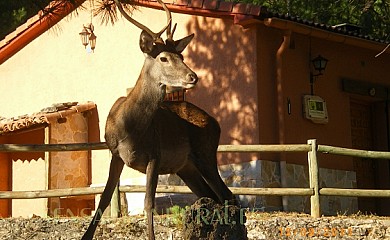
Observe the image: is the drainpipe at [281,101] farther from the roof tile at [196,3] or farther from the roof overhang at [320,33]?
the roof tile at [196,3]

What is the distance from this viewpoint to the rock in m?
6.84

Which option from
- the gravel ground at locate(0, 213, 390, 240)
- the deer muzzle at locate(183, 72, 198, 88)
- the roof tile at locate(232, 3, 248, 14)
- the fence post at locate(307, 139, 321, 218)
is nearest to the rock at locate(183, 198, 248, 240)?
the deer muzzle at locate(183, 72, 198, 88)

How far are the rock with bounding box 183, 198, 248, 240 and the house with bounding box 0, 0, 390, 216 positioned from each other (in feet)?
22.5

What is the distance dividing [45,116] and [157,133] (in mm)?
8493

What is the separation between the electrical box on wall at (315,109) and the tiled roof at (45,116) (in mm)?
4512

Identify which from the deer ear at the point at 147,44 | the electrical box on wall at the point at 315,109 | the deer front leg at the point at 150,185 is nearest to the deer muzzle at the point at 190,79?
the deer ear at the point at 147,44

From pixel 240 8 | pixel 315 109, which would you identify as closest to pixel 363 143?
pixel 315 109

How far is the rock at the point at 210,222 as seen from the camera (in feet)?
22.4

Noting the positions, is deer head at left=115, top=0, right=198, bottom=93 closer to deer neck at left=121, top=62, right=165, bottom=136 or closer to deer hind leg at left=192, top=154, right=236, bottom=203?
deer neck at left=121, top=62, right=165, bottom=136

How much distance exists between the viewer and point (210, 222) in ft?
22.6

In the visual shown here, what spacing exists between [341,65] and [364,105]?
1.38 meters

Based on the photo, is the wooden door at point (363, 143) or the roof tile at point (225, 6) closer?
the roof tile at point (225, 6)

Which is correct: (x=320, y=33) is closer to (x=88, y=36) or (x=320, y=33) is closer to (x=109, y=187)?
(x=88, y=36)

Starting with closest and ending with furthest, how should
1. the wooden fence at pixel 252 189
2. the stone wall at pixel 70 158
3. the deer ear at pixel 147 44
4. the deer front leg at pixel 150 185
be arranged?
the deer front leg at pixel 150 185 → the deer ear at pixel 147 44 → the wooden fence at pixel 252 189 → the stone wall at pixel 70 158
